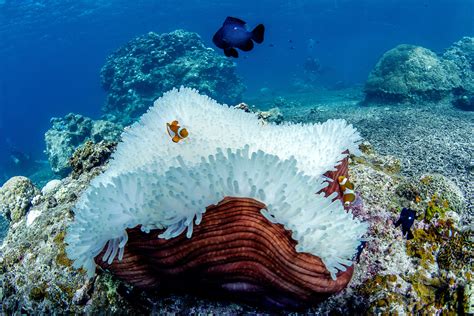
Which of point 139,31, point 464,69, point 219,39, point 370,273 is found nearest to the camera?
point 370,273

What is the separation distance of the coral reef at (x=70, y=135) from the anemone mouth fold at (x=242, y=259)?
396 inches

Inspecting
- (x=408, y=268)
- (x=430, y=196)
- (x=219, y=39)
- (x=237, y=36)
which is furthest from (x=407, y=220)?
(x=219, y=39)

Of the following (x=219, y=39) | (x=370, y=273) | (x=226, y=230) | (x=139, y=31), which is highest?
(x=219, y=39)

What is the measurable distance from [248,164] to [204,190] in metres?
0.26

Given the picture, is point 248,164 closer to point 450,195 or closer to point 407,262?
point 407,262

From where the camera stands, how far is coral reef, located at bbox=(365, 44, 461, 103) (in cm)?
1194

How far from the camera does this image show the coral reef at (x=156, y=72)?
1708 cm

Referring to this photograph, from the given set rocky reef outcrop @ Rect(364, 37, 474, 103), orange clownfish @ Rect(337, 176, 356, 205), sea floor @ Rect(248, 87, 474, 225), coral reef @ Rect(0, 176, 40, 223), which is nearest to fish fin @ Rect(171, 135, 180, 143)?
orange clownfish @ Rect(337, 176, 356, 205)

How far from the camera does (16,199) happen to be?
502 cm

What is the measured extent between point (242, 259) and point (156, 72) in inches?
674

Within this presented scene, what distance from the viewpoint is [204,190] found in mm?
1482

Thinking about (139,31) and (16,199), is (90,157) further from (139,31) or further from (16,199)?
(139,31)

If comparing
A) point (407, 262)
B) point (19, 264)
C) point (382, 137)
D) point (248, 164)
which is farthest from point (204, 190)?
point (382, 137)

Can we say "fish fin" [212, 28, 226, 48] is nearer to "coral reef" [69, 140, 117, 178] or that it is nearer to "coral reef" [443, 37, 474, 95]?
"coral reef" [69, 140, 117, 178]
